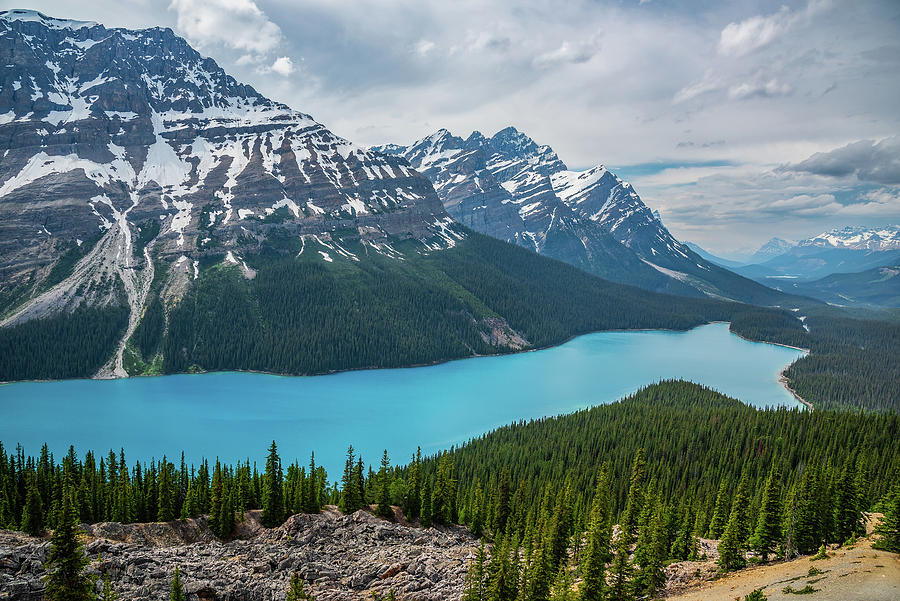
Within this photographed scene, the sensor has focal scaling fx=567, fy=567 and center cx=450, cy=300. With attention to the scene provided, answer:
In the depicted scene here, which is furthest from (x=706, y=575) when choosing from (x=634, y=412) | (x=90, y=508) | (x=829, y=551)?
(x=634, y=412)

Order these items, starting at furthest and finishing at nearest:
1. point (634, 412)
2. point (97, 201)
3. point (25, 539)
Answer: point (97, 201) → point (634, 412) → point (25, 539)

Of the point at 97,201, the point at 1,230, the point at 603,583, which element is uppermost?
the point at 97,201

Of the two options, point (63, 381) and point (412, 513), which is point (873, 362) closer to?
point (412, 513)

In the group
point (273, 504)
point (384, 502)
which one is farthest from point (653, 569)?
point (273, 504)

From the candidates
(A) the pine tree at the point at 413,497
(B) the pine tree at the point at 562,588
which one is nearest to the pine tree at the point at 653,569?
(B) the pine tree at the point at 562,588

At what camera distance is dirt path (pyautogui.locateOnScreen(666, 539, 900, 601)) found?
2723cm

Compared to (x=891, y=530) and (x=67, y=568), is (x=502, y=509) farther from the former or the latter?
(x=67, y=568)

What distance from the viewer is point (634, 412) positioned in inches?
3932

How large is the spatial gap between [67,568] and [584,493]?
55.6 m

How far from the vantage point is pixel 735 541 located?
133 feet

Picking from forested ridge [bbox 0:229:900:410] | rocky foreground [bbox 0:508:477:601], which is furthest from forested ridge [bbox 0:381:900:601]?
forested ridge [bbox 0:229:900:410]

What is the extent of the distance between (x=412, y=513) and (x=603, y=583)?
23158 mm

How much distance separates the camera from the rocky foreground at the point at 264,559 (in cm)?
3322

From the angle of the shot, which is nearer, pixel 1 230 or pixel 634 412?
pixel 634 412
